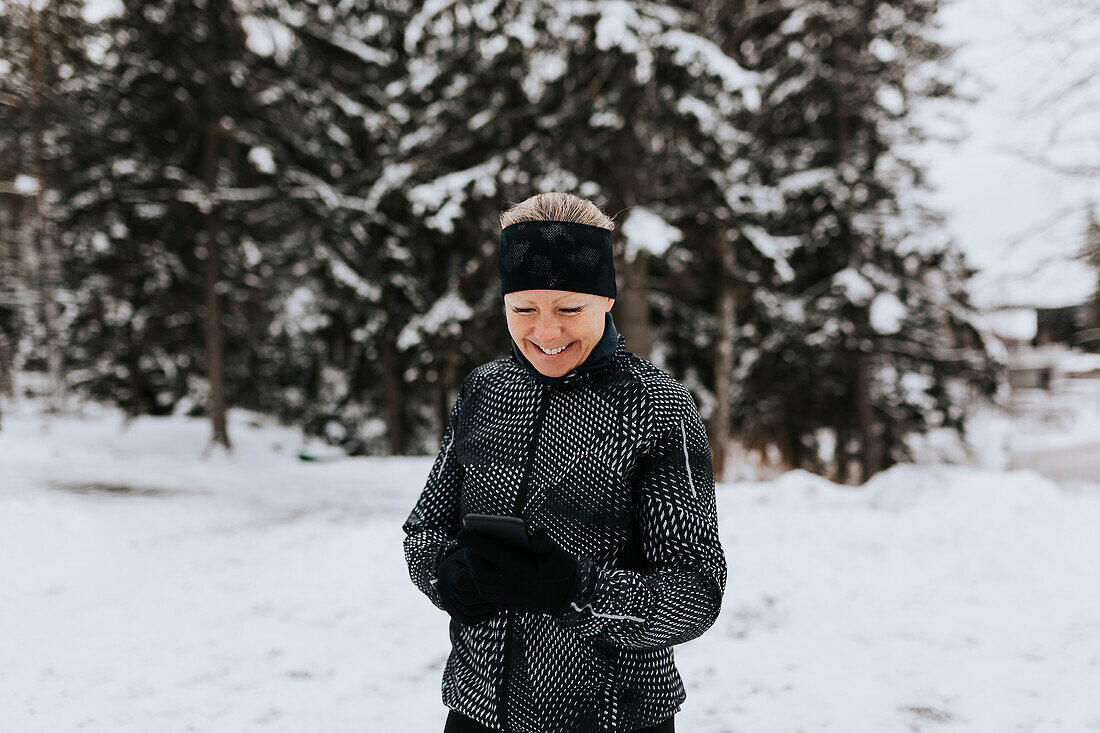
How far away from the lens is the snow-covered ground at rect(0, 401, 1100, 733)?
372 centimetres

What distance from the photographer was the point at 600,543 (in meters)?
1.61

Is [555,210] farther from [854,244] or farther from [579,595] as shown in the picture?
[854,244]

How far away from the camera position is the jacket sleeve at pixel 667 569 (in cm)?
147

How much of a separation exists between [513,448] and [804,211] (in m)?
13.1

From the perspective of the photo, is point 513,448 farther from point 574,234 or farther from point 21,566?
point 21,566

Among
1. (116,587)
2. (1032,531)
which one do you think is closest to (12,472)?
(116,587)

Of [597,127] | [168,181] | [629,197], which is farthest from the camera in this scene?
[168,181]

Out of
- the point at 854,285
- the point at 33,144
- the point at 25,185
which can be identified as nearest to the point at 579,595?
the point at 854,285

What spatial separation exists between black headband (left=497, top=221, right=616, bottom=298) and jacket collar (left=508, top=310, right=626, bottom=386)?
12 centimetres

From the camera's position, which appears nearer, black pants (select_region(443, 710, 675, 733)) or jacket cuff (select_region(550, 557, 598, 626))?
jacket cuff (select_region(550, 557, 598, 626))

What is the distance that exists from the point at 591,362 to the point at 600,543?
430 millimetres

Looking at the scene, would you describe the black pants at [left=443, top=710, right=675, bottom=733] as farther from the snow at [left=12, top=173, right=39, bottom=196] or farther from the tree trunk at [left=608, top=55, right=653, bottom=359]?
the snow at [left=12, top=173, right=39, bottom=196]

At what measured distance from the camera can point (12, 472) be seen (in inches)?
399

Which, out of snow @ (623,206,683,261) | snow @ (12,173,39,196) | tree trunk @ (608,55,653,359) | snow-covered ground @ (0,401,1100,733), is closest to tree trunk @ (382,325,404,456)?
tree trunk @ (608,55,653,359)
